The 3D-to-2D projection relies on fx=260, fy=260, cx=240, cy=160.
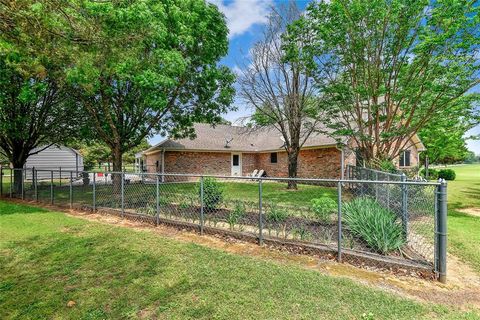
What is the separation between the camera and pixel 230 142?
21625mm

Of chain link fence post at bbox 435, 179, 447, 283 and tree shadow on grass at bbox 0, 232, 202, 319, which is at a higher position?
chain link fence post at bbox 435, 179, 447, 283

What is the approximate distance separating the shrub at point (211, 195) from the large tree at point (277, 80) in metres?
7.46

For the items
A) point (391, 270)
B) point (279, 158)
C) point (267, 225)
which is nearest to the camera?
point (391, 270)

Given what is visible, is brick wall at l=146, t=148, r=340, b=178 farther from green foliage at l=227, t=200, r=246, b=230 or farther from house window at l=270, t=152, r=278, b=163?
green foliage at l=227, t=200, r=246, b=230

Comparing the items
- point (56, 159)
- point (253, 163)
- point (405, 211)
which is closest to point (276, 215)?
point (405, 211)

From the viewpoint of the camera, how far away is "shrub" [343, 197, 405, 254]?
442cm

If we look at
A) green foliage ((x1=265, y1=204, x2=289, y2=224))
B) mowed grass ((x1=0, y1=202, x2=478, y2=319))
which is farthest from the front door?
mowed grass ((x1=0, y1=202, x2=478, y2=319))

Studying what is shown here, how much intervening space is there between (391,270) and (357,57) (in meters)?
7.56

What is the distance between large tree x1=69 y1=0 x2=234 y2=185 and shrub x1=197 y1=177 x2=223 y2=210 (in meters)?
3.28

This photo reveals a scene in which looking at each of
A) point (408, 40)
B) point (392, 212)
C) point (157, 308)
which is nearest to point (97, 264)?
point (157, 308)

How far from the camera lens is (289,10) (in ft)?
40.8

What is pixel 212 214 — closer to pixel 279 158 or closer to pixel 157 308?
pixel 157 308

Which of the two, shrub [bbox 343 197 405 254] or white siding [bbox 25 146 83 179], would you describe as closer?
shrub [bbox 343 197 405 254]

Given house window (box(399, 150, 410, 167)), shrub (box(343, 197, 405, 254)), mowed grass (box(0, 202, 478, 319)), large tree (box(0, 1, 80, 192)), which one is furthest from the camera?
house window (box(399, 150, 410, 167))
